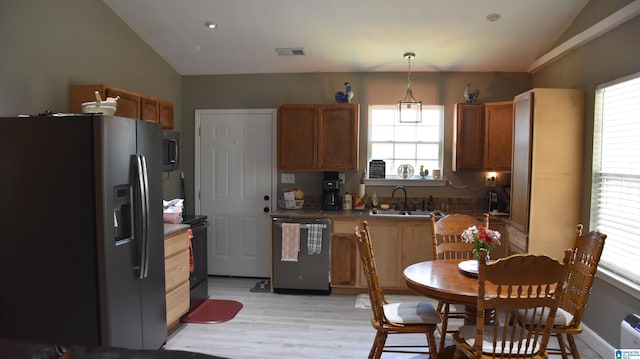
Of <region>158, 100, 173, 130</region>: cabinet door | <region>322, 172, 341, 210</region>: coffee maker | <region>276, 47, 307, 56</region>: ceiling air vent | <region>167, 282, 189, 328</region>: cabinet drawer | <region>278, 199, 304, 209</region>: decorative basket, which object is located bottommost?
<region>167, 282, 189, 328</region>: cabinet drawer

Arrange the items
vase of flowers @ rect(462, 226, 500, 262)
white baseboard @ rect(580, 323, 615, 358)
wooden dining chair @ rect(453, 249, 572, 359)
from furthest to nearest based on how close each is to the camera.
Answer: white baseboard @ rect(580, 323, 615, 358), vase of flowers @ rect(462, 226, 500, 262), wooden dining chair @ rect(453, 249, 572, 359)

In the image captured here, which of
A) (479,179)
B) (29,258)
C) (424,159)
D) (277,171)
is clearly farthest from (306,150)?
(29,258)

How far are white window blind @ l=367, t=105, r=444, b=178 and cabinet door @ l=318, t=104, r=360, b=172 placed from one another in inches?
16.6

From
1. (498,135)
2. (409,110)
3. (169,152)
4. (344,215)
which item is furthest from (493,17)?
(169,152)

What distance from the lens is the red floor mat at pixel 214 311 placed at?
3744mm

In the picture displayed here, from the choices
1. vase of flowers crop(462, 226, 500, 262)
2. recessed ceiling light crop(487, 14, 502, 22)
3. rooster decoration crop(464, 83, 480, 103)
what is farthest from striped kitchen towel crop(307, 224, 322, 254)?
recessed ceiling light crop(487, 14, 502, 22)

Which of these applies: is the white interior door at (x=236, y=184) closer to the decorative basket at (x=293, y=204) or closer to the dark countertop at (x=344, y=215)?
the decorative basket at (x=293, y=204)

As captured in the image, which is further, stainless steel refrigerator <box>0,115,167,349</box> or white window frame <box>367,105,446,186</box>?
white window frame <box>367,105,446,186</box>

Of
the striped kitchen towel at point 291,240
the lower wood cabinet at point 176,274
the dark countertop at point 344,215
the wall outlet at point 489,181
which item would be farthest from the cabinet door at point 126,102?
the wall outlet at point 489,181

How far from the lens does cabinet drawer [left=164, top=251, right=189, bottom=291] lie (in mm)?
3305

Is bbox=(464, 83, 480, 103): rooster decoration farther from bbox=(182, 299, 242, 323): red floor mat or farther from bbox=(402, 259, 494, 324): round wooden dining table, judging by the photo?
bbox=(182, 299, 242, 323): red floor mat

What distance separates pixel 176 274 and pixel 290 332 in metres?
1.10

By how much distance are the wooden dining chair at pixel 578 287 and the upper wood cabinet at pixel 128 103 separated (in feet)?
11.7

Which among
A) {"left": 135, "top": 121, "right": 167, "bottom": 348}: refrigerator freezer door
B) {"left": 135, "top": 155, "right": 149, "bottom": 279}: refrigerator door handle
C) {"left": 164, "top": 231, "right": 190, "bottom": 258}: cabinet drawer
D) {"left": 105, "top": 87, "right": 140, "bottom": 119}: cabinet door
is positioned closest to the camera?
{"left": 135, "top": 155, "right": 149, "bottom": 279}: refrigerator door handle
